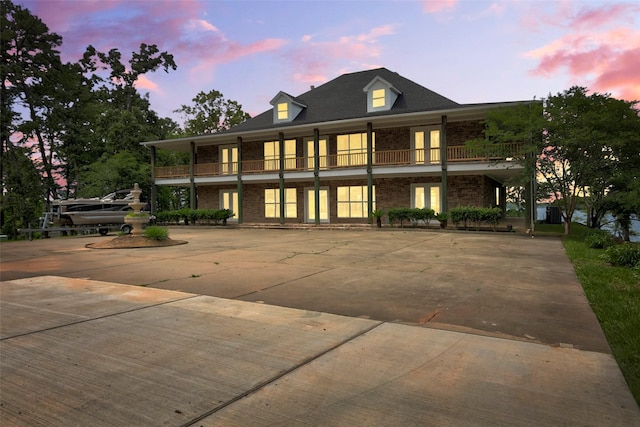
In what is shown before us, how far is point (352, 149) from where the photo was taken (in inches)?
1003

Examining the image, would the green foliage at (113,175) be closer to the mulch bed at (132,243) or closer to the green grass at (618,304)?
the mulch bed at (132,243)

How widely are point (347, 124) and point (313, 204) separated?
20.7 feet

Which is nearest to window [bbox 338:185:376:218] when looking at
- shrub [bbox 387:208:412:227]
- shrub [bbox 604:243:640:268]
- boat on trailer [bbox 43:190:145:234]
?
shrub [bbox 387:208:412:227]

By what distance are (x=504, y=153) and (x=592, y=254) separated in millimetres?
9421

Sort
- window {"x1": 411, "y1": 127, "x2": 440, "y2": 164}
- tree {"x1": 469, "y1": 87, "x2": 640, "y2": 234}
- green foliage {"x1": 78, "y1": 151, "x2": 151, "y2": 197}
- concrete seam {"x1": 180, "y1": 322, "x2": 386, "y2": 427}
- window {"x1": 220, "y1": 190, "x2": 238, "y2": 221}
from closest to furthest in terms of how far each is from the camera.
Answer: concrete seam {"x1": 180, "y1": 322, "x2": 386, "y2": 427}
tree {"x1": 469, "y1": 87, "x2": 640, "y2": 234}
window {"x1": 411, "y1": 127, "x2": 440, "y2": 164}
window {"x1": 220, "y1": 190, "x2": 238, "y2": 221}
green foliage {"x1": 78, "y1": 151, "x2": 151, "y2": 197}

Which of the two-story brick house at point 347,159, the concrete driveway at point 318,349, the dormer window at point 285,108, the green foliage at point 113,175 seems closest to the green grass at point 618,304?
the concrete driveway at point 318,349

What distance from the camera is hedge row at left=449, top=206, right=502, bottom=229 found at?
19.1 meters

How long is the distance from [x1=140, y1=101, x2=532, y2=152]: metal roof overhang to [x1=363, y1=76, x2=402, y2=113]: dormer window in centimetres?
138

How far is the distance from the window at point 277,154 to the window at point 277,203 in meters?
1.80

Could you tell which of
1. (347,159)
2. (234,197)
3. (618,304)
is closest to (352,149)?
(347,159)

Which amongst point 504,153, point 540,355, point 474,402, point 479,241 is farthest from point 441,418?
point 504,153

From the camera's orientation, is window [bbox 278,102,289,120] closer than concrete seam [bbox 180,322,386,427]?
No

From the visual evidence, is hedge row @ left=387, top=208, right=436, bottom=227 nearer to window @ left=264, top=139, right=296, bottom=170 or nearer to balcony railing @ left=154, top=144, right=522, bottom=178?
balcony railing @ left=154, top=144, right=522, bottom=178

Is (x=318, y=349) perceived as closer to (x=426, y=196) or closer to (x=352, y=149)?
(x=426, y=196)
